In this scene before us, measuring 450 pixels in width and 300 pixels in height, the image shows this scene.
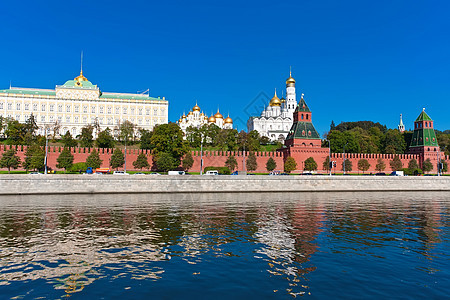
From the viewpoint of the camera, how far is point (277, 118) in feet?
362

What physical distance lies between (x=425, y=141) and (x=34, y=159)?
217ft

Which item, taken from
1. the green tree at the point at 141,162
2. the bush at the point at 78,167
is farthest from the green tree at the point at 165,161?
the bush at the point at 78,167

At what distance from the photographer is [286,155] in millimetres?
61250

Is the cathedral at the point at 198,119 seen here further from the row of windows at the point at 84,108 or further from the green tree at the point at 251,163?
the green tree at the point at 251,163

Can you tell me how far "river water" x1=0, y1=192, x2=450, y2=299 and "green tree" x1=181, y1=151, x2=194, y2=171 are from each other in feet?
104

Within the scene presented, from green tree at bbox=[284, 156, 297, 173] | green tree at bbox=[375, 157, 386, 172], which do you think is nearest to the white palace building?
green tree at bbox=[284, 156, 297, 173]

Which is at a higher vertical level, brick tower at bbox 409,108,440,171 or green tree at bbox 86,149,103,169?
brick tower at bbox 409,108,440,171

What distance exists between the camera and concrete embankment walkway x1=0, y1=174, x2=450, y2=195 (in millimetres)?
33812

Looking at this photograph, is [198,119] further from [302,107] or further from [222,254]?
[222,254]

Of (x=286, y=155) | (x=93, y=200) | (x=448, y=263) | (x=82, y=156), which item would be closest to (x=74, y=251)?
(x=448, y=263)

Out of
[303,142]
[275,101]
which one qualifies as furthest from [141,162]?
[275,101]

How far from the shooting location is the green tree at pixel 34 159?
48094 mm

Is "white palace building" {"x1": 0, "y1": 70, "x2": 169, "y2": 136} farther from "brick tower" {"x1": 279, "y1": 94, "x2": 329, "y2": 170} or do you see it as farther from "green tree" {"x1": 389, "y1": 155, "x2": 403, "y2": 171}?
"green tree" {"x1": 389, "y1": 155, "x2": 403, "y2": 171}

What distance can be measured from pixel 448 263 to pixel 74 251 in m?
13.5
